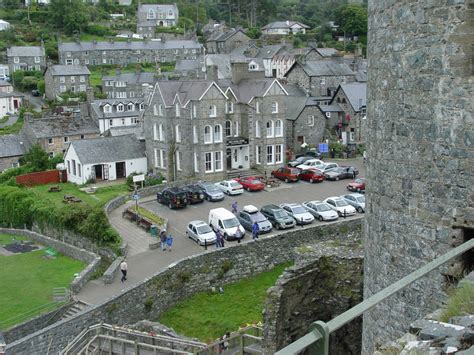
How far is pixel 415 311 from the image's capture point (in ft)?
20.8

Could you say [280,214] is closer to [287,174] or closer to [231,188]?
[231,188]

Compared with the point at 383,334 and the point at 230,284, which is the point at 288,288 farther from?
the point at 230,284

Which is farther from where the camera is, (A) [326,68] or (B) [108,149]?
(A) [326,68]

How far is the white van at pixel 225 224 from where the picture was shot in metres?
29.2

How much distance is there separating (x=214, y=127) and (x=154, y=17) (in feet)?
332

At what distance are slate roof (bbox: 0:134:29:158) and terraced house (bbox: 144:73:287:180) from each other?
1627 cm

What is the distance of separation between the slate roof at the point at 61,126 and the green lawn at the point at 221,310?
116 feet

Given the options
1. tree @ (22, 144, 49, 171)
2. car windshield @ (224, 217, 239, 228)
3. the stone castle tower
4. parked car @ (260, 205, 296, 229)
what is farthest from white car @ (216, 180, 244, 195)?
the stone castle tower

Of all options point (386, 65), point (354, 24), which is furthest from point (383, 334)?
point (354, 24)

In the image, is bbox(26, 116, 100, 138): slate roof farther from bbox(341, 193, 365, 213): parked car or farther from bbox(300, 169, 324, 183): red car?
bbox(341, 193, 365, 213): parked car

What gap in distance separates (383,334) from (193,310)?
18.4 meters

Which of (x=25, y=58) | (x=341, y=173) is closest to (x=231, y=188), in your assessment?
(x=341, y=173)

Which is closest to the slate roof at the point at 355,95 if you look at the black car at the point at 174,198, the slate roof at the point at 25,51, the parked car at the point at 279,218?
the black car at the point at 174,198

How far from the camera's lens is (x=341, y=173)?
41.8 meters
